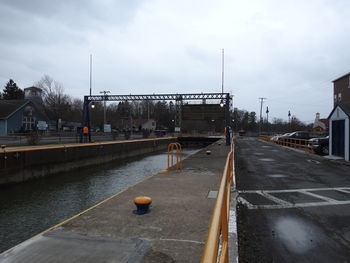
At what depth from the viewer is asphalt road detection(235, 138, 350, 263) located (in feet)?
14.0

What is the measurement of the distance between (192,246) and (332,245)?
8.33 feet

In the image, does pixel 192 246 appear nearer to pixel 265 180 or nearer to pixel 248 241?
pixel 248 241

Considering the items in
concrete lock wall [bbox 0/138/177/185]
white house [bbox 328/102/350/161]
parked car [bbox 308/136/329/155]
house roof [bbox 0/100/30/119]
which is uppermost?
house roof [bbox 0/100/30/119]

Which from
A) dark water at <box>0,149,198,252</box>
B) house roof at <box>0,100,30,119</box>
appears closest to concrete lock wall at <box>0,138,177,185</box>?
dark water at <box>0,149,198,252</box>

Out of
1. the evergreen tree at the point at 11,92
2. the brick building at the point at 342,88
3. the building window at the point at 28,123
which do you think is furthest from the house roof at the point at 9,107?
the brick building at the point at 342,88

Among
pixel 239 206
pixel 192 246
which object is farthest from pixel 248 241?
pixel 239 206

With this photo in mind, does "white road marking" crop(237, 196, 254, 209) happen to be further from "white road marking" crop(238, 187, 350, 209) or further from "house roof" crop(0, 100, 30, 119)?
"house roof" crop(0, 100, 30, 119)

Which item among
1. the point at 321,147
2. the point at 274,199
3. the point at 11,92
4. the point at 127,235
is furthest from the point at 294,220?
the point at 11,92

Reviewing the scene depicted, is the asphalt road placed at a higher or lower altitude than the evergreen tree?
lower

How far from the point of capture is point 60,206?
31.7ft

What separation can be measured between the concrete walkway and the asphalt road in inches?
36.9

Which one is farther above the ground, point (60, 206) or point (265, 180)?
point (265, 180)

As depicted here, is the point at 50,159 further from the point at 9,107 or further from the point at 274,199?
the point at 9,107

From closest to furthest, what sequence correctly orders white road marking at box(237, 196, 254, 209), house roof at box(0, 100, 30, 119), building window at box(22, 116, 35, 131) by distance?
white road marking at box(237, 196, 254, 209)
house roof at box(0, 100, 30, 119)
building window at box(22, 116, 35, 131)
